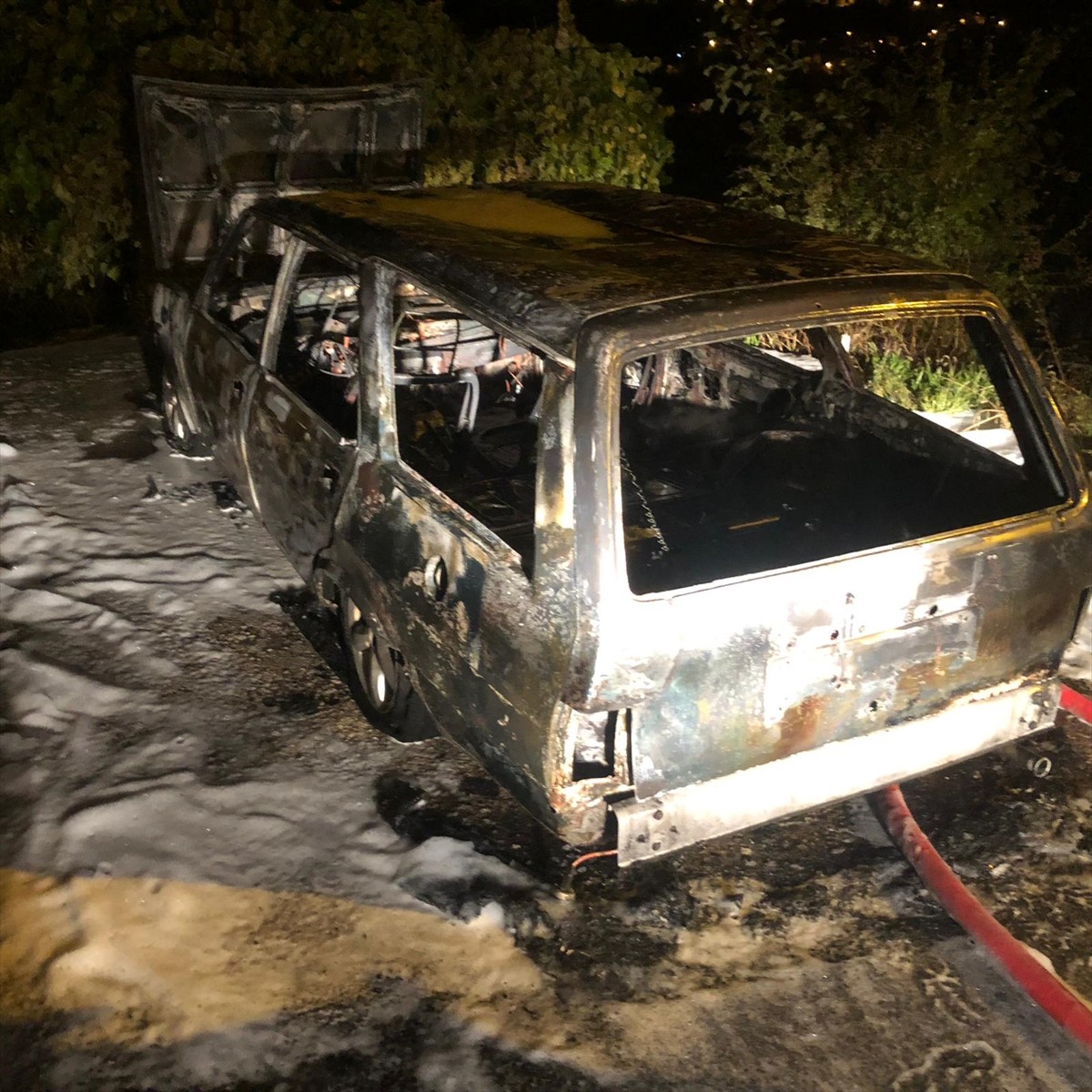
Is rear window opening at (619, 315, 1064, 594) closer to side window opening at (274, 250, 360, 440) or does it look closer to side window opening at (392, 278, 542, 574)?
side window opening at (392, 278, 542, 574)

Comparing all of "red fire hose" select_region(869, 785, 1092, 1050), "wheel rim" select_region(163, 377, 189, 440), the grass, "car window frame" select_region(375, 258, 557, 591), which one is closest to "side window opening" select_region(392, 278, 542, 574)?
"car window frame" select_region(375, 258, 557, 591)

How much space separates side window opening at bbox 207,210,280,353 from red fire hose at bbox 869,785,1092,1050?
2912mm

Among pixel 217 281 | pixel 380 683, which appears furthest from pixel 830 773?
pixel 217 281

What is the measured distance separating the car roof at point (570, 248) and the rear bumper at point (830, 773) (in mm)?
1117

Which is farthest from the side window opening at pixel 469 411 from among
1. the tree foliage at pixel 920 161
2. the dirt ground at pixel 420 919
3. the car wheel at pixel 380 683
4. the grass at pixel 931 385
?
the tree foliage at pixel 920 161

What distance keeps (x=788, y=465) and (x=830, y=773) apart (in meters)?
1.23

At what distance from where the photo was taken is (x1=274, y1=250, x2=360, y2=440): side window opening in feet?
13.1

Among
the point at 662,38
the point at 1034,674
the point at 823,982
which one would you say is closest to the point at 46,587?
the point at 823,982

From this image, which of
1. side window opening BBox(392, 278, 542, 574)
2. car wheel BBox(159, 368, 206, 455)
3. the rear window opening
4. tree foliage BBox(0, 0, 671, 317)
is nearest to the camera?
the rear window opening

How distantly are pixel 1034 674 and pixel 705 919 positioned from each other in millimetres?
1150

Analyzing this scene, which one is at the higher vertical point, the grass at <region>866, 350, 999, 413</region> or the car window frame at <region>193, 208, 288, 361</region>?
the car window frame at <region>193, 208, 288, 361</region>

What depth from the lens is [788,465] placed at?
361 cm

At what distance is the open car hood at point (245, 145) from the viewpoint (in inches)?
246

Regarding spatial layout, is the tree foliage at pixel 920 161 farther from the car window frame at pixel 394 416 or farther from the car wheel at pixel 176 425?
the car window frame at pixel 394 416
